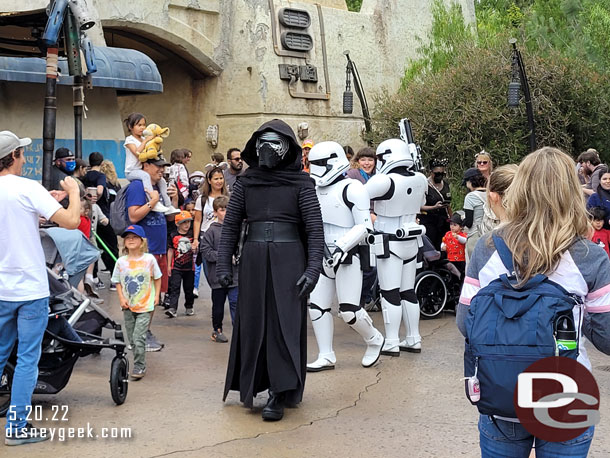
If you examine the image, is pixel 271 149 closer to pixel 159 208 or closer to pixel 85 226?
pixel 159 208

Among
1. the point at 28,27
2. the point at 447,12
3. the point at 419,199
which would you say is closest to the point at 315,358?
the point at 419,199

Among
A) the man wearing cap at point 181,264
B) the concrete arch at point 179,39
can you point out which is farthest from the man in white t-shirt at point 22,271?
the concrete arch at point 179,39

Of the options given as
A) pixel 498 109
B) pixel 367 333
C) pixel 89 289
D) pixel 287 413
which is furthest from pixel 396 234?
pixel 498 109

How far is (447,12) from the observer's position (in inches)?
1000

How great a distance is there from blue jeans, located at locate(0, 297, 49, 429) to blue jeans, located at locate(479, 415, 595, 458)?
289 cm

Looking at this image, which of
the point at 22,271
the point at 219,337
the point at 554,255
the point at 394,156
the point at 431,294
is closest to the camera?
the point at 554,255

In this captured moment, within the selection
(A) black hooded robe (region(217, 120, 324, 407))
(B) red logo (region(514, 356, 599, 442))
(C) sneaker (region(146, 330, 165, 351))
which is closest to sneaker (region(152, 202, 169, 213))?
(C) sneaker (region(146, 330, 165, 351))

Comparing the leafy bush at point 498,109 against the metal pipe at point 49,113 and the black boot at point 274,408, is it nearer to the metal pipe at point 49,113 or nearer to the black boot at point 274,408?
the metal pipe at point 49,113

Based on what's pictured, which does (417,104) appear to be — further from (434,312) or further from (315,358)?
(315,358)

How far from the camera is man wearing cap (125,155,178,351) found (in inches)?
308

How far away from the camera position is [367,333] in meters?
7.60

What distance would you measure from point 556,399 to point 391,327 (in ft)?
16.5

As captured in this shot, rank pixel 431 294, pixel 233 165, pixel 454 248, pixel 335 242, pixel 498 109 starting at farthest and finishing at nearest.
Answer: pixel 498 109 < pixel 233 165 < pixel 454 248 < pixel 431 294 < pixel 335 242

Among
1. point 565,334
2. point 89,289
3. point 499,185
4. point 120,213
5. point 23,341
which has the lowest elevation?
point 23,341
